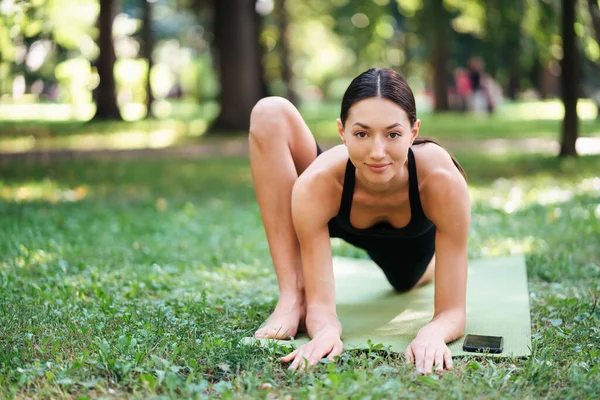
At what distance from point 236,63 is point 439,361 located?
13.6 metres

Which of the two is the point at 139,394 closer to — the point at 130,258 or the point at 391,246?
the point at 391,246

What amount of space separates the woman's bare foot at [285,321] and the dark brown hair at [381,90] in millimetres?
905

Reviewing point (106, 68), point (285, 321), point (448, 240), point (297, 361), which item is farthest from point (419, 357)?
point (106, 68)

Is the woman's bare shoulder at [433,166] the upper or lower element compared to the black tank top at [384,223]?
upper

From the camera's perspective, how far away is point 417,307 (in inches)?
158

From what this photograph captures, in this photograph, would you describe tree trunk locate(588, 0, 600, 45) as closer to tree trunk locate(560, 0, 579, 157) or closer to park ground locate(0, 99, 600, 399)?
tree trunk locate(560, 0, 579, 157)

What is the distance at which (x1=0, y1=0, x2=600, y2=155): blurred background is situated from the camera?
40.5ft

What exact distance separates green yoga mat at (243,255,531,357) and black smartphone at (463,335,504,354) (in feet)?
0.10

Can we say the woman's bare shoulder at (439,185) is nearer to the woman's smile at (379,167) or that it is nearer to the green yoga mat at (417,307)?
the woman's smile at (379,167)

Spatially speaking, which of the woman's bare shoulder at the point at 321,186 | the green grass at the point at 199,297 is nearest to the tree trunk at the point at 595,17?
the green grass at the point at 199,297

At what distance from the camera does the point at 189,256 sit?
213 inches

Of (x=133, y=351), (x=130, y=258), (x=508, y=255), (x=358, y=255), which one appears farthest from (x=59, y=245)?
(x=508, y=255)

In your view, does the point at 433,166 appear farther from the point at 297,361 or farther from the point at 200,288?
the point at 200,288

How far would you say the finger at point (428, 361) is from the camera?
290 centimetres
